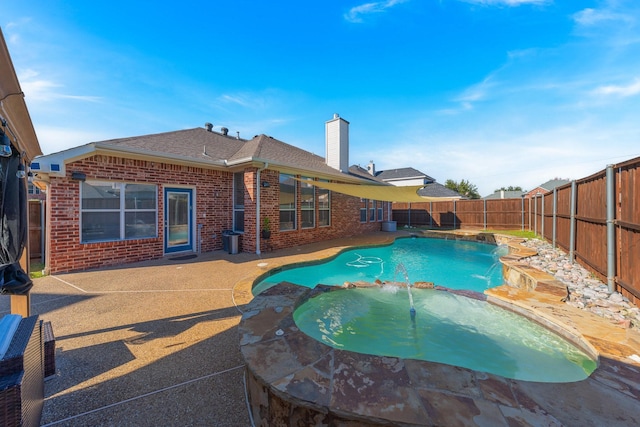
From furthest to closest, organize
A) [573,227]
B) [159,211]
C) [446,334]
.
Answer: [159,211] < [573,227] < [446,334]

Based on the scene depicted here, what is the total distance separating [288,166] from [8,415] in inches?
366

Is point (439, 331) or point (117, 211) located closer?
point (439, 331)

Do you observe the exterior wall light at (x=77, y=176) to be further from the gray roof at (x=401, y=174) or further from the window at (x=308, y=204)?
the gray roof at (x=401, y=174)

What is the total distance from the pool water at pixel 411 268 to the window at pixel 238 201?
386cm

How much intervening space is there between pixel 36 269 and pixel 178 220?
4.25 meters

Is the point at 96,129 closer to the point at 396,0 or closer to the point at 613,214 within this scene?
the point at 396,0

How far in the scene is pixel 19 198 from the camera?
2.84 meters

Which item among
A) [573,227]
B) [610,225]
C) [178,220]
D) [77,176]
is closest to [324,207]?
[178,220]

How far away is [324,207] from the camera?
13.3 meters

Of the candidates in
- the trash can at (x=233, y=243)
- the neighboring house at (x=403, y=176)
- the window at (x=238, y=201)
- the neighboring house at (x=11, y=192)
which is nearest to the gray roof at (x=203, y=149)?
the window at (x=238, y=201)

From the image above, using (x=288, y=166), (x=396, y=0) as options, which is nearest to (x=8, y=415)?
(x=288, y=166)

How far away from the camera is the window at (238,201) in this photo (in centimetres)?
1037

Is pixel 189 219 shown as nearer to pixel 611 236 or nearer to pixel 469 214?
pixel 611 236

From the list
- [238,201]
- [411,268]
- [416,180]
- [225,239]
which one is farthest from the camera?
[416,180]
